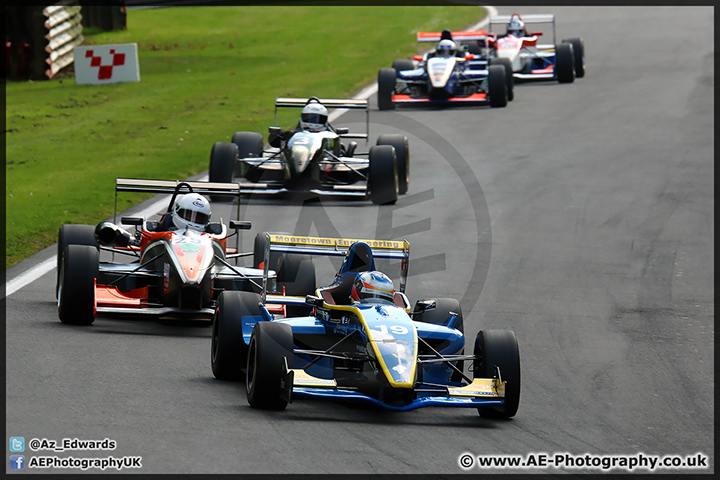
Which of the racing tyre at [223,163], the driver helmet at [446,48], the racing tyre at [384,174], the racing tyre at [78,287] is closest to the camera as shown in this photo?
the racing tyre at [78,287]

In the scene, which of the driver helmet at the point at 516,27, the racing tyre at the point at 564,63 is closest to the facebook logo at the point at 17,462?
the racing tyre at the point at 564,63

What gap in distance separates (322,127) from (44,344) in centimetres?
922

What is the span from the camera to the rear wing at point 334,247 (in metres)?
10.7

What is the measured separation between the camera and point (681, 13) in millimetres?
44406

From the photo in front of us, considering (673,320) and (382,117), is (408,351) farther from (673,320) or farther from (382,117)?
(382,117)

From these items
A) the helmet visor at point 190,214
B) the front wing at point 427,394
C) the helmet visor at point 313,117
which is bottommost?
the front wing at point 427,394

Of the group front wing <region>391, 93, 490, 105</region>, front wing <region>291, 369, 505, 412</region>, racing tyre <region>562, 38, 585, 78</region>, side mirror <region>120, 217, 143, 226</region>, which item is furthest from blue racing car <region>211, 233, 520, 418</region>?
racing tyre <region>562, 38, 585, 78</region>

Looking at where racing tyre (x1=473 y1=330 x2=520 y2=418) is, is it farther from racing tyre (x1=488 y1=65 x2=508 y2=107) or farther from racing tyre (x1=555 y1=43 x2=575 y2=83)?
racing tyre (x1=555 y1=43 x2=575 y2=83)

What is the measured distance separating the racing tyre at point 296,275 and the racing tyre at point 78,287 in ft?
6.61

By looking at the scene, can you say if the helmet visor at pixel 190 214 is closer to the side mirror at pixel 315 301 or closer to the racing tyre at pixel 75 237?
the racing tyre at pixel 75 237

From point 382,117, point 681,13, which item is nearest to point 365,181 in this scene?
point 382,117

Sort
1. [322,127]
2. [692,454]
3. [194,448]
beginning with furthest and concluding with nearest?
[322,127] < [692,454] < [194,448]

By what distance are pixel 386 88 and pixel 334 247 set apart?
15568 mm

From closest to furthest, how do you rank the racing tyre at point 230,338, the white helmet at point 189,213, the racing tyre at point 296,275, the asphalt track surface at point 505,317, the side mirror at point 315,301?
1. the asphalt track surface at point 505,317
2. the racing tyre at point 230,338
3. the side mirror at point 315,301
4. the racing tyre at point 296,275
5. the white helmet at point 189,213
